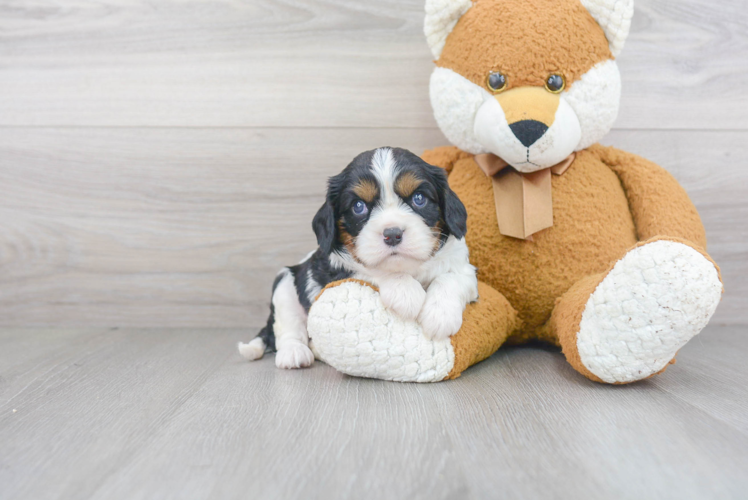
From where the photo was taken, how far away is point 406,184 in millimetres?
1341

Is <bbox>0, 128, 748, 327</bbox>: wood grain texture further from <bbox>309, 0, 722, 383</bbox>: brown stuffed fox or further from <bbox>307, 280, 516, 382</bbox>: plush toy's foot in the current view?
<bbox>307, 280, 516, 382</bbox>: plush toy's foot

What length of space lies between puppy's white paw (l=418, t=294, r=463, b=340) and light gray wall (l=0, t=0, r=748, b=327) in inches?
33.8

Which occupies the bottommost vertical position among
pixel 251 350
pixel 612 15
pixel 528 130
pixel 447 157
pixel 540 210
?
pixel 251 350

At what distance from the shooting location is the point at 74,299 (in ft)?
7.13

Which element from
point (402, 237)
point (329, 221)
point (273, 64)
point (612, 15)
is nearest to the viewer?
point (402, 237)

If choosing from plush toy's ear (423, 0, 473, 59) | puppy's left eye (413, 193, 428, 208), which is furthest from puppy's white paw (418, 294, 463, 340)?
plush toy's ear (423, 0, 473, 59)

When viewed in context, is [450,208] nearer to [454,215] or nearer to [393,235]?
[454,215]

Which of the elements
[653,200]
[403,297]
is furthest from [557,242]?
[403,297]

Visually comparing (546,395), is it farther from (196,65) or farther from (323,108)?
(196,65)

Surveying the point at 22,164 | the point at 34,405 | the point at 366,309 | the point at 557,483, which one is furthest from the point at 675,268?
the point at 22,164

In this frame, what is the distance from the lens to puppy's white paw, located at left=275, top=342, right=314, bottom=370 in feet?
5.16

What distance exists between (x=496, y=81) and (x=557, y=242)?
0.48 m

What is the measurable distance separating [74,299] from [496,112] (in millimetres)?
1737

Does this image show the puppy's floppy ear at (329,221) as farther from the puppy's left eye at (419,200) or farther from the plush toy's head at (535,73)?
the plush toy's head at (535,73)
